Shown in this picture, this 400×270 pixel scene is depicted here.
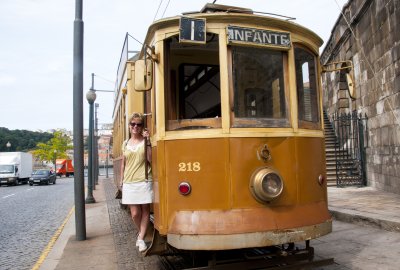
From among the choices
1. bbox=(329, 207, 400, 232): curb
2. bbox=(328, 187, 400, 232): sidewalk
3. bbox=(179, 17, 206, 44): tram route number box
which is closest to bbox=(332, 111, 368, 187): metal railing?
bbox=(328, 187, 400, 232): sidewalk

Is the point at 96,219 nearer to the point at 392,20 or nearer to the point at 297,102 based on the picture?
the point at 297,102

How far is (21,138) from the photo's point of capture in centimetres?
10069

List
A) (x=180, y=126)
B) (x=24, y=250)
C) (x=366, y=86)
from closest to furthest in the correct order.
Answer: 1. (x=180, y=126)
2. (x=24, y=250)
3. (x=366, y=86)

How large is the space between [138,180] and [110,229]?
439 centimetres

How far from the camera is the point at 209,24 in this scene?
4.53 metres

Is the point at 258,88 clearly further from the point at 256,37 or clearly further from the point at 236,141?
the point at 236,141

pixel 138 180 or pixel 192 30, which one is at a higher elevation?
pixel 192 30

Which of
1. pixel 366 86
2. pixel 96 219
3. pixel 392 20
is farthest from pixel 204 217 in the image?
pixel 366 86

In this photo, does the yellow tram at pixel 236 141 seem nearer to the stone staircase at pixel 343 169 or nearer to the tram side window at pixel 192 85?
the tram side window at pixel 192 85

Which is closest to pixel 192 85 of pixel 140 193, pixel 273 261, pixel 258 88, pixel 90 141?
pixel 258 88

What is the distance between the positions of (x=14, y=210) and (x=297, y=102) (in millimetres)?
12046

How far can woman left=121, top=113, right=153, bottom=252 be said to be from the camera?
16.6 feet

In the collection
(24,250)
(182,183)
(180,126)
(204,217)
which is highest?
(180,126)

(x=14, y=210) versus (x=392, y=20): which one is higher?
(x=392, y=20)
